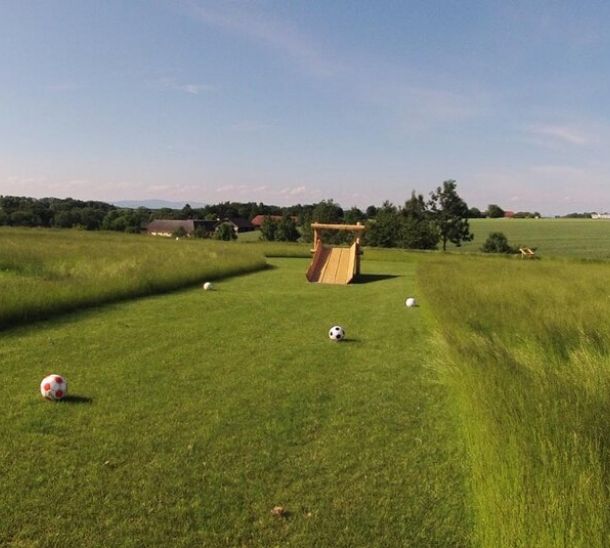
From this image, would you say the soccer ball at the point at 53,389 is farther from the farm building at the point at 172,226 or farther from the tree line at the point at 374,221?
the farm building at the point at 172,226

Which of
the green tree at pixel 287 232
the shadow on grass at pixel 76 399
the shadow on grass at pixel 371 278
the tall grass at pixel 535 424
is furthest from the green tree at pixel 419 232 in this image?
the shadow on grass at pixel 76 399

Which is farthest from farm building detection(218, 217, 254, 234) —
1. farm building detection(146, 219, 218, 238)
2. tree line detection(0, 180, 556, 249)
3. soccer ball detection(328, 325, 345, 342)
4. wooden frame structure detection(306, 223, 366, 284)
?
soccer ball detection(328, 325, 345, 342)

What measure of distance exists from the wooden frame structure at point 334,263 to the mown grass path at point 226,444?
30.7 feet

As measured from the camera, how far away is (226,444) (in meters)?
4.09

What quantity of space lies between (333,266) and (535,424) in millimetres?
14902

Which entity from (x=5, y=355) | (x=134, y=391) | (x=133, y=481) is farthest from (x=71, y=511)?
(x=5, y=355)

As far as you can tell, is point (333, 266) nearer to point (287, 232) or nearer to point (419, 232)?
point (419, 232)

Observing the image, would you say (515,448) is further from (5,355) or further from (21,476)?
(5,355)

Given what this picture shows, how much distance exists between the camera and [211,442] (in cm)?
412

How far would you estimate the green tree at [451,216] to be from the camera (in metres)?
54.5

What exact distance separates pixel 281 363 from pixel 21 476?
3.52m

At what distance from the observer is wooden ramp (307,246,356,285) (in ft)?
57.0

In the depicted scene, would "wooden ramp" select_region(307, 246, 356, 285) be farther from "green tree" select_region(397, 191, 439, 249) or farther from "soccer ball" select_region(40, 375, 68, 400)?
"green tree" select_region(397, 191, 439, 249)

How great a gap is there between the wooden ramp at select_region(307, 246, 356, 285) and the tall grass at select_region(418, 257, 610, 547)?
1031 cm
